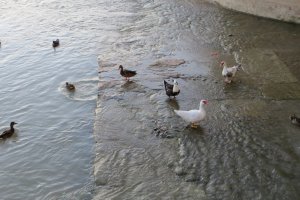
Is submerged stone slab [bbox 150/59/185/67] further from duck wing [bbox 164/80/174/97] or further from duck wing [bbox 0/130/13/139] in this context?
duck wing [bbox 0/130/13/139]

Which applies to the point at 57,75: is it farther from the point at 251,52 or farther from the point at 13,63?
the point at 251,52

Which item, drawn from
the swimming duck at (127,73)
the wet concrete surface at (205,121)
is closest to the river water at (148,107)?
the wet concrete surface at (205,121)

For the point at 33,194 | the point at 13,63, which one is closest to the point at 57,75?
the point at 13,63

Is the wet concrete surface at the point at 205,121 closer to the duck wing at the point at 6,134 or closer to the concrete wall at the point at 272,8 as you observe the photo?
the concrete wall at the point at 272,8

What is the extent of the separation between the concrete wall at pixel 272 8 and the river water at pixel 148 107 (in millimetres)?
362

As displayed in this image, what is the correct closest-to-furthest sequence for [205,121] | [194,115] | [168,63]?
[194,115] → [205,121] → [168,63]

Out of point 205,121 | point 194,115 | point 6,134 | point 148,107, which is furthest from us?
point 148,107

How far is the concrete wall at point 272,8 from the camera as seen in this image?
15.8 m

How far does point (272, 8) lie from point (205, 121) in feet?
27.5

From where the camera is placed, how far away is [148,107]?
35.0ft

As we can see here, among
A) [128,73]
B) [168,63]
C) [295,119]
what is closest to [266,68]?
[168,63]

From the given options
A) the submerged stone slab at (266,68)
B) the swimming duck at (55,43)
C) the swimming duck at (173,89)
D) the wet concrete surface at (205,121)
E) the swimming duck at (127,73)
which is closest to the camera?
the wet concrete surface at (205,121)

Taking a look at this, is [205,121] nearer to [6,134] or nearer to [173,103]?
[173,103]

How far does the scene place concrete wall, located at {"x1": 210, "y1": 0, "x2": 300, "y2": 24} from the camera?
15789 mm
